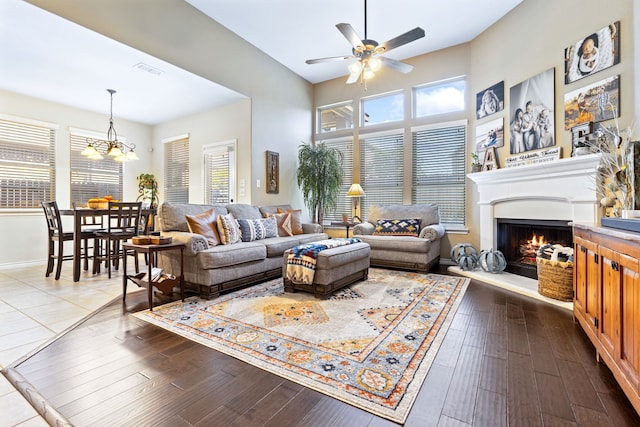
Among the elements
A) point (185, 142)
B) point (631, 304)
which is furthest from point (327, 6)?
point (631, 304)

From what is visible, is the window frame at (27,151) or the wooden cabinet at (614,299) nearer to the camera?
the wooden cabinet at (614,299)

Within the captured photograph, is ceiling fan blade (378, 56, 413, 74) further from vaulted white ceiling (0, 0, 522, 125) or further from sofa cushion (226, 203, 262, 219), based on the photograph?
sofa cushion (226, 203, 262, 219)

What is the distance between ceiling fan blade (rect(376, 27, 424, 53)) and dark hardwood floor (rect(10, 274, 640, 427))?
8.74 feet

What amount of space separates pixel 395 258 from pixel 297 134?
10.7 ft

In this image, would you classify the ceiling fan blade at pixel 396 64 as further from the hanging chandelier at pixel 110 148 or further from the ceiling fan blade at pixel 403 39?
the hanging chandelier at pixel 110 148

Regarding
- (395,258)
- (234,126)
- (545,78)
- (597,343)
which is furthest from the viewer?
(234,126)

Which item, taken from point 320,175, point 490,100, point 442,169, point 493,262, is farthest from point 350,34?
point 493,262

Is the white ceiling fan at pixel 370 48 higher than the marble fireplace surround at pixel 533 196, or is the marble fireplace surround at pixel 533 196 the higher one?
the white ceiling fan at pixel 370 48

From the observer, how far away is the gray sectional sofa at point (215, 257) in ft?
10.2

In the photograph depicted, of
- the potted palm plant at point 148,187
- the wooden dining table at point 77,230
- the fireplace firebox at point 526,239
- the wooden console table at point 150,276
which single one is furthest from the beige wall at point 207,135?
the fireplace firebox at point 526,239

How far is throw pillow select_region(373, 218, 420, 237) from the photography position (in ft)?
15.7

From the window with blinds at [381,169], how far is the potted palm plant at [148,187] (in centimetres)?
444

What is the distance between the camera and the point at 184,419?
135cm

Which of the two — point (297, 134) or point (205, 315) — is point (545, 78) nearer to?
point (297, 134)
